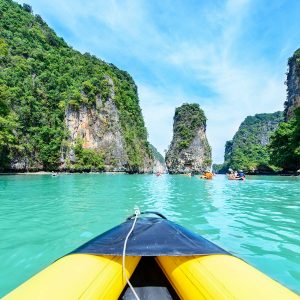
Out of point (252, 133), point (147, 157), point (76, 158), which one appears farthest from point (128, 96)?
point (252, 133)

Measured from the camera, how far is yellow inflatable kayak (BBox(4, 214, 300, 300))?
1.90m

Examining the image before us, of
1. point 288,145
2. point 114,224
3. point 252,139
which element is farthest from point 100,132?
point 252,139

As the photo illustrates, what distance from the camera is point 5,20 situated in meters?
55.7

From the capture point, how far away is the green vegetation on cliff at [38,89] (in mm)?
43594

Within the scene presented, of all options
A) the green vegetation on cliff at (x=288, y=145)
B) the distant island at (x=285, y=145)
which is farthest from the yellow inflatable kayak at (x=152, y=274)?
the green vegetation on cliff at (x=288, y=145)

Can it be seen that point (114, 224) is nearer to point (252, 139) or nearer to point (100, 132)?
point (100, 132)

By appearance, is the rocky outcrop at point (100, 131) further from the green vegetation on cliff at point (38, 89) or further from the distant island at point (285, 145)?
the distant island at point (285, 145)

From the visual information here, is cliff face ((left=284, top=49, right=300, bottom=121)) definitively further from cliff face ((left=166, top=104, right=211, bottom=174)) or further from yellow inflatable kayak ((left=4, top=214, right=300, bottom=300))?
yellow inflatable kayak ((left=4, top=214, right=300, bottom=300))

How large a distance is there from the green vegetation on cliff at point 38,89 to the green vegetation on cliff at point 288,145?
34.5 metres

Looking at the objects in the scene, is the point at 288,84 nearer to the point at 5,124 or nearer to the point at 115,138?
the point at 115,138

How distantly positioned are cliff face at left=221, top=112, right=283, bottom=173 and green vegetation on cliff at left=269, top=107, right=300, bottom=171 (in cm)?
4321

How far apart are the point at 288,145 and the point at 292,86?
18.6 meters

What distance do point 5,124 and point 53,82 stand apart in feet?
72.7

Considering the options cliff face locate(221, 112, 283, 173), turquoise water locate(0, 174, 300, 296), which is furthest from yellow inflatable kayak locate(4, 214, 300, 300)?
cliff face locate(221, 112, 283, 173)
